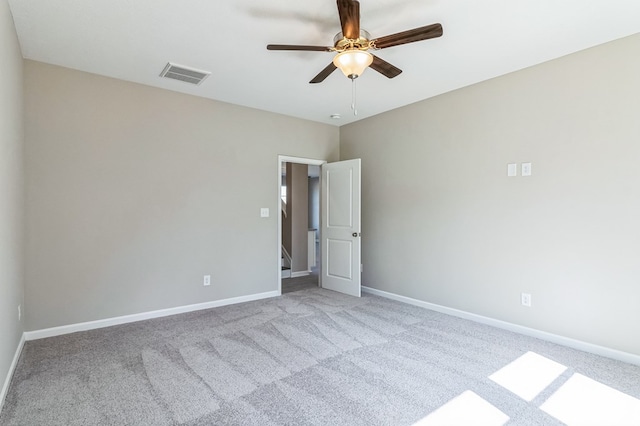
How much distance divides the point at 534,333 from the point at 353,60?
310 centimetres

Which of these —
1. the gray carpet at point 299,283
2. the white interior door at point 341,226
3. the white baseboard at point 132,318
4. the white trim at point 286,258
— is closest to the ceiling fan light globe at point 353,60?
the white interior door at point 341,226

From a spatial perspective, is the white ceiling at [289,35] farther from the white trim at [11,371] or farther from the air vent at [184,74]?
the white trim at [11,371]

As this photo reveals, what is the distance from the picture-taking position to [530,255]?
334cm

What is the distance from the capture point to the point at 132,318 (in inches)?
146

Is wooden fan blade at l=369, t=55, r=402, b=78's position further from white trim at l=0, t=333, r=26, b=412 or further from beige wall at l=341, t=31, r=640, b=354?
white trim at l=0, t=333, r=26, b=412

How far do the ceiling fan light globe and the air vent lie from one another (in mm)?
1767

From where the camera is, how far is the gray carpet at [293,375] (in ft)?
6.77

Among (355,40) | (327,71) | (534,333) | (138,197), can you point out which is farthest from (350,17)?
(534,333)

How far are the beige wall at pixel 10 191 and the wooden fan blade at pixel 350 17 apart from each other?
2.19 meters

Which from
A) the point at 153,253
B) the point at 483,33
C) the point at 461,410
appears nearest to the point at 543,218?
→ the point at 483,33

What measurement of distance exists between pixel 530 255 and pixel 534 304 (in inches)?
19.1

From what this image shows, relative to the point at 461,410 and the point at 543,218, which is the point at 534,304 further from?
the point at 461,410

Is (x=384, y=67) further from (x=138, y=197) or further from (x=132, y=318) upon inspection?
(x=132, y=318)

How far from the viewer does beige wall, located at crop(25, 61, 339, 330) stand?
3295 mm
